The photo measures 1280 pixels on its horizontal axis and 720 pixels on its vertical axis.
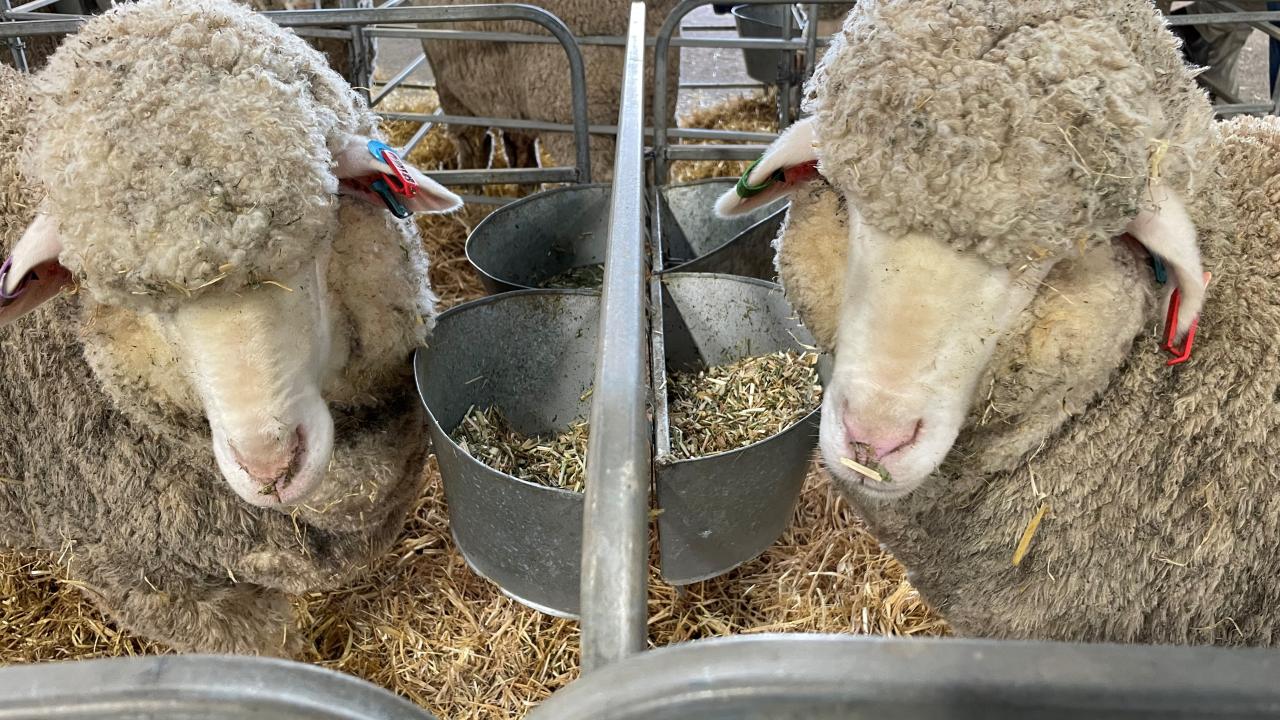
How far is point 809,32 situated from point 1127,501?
2.64 meters

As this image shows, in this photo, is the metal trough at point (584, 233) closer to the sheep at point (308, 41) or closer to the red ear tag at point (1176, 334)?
the sheep at point (308, 41)

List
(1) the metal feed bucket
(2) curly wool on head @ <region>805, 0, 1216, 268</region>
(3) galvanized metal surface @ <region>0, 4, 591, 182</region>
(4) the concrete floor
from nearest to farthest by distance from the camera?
(2) curly wool on head @ <region>805, 0, 1216, 268</region>, (3) galvanized metal surface @ <region>0, 4, 591, 182</region>, (1) the metal feed bucket, (4) the concrete floor

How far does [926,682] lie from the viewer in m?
0.44

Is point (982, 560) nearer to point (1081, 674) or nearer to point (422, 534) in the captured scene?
point (1081, 674)

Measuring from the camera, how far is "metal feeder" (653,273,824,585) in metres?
1.47

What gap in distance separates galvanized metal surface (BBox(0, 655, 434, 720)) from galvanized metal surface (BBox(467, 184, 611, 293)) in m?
2.13

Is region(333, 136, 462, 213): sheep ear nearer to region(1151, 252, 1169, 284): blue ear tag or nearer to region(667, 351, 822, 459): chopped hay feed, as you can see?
region(667, 351, 822, 459): chopped hay feed

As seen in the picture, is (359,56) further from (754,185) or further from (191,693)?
(191,693)

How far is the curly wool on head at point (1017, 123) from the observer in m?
1.10

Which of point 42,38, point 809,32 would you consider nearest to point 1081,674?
point 809,32

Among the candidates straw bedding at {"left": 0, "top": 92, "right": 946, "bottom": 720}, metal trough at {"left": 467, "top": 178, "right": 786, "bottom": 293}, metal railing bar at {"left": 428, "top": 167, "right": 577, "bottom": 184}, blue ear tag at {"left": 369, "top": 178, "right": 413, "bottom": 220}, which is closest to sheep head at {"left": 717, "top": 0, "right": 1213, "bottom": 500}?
blue ear tag at {"left": 369, "top": 178, "right": 413, "bottom": 220}

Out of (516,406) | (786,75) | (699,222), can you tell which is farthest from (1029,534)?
(786,75)

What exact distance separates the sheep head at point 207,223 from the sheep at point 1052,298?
0.85m

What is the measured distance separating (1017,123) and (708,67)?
6.75 m
